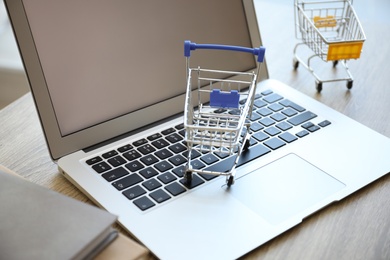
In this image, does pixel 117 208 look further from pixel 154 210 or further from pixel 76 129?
pixel 76 129

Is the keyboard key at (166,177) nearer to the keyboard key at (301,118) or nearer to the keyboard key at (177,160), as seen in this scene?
the keyboard key at (177,160)

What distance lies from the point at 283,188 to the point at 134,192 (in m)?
0.23

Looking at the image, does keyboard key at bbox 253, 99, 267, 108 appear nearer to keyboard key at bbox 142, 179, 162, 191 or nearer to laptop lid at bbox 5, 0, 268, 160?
laptop lid at bbox 5, 0, 268, 160

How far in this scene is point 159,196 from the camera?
769 millimetres

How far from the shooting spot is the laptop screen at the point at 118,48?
823 mm

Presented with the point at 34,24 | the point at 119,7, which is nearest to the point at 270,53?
the point at 119,7

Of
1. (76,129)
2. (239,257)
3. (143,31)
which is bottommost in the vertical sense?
(239,257)

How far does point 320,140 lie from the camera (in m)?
0.91

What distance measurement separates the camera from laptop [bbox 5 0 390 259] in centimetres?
73

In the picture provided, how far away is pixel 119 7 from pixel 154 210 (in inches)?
13.9

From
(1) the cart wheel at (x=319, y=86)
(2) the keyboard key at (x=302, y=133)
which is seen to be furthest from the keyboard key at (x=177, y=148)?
(1) the cart wheel at (x=319, y=86)

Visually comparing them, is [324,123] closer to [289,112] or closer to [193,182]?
[289,112]

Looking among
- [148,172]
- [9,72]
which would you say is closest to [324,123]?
[148,172]

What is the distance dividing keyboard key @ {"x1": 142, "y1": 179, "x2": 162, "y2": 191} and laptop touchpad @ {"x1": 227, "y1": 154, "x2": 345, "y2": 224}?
0.36ft
